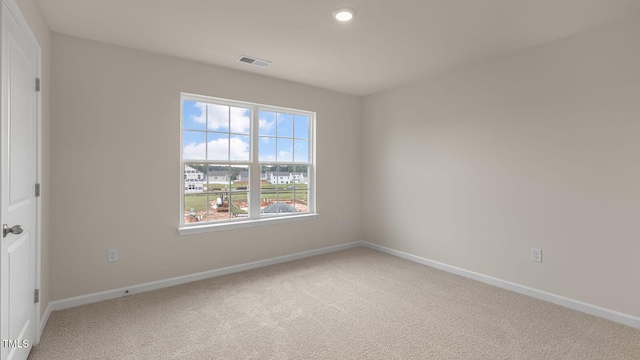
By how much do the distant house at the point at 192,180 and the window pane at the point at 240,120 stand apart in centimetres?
68

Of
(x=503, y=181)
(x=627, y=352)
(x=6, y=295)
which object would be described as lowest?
(x=627, y=352)

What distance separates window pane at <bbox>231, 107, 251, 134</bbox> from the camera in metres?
3.82

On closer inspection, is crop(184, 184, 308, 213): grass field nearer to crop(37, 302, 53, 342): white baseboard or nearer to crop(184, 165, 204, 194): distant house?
crop(184, 165, 204, 194): distant house

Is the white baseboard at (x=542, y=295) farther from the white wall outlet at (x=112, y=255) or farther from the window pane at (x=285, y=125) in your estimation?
the white wall outlet at (x=112, y=255)

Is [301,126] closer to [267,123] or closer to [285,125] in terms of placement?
[285,125]

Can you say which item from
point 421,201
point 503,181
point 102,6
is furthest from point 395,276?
point 102,6

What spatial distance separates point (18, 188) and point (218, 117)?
6.97ft

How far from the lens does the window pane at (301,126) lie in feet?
14.5

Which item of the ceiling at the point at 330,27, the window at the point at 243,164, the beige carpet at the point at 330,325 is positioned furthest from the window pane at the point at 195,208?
the ceiling at the point at 330,27

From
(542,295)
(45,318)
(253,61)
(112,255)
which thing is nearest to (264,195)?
(253,61)

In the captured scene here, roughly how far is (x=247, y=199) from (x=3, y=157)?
253 centimetres

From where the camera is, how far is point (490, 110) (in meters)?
3.35

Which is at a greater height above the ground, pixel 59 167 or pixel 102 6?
pixel 102 6

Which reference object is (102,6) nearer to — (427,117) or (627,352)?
(427,117)
